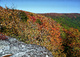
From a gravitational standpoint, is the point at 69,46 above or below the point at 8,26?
below

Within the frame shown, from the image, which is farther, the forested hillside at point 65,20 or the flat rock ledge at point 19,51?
the forested hillside at point 65,20

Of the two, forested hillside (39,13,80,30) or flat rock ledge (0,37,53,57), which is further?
forested hillside (39,13,80,30)

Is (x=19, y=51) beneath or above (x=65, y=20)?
above

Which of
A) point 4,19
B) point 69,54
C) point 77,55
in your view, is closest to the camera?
point 4,19

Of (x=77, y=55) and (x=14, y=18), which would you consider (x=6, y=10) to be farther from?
(x=77, y=55)

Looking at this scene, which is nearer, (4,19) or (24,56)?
(24,56)

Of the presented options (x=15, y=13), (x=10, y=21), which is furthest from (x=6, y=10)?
(x=10, y=21)

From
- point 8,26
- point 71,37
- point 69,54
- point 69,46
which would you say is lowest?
point 69,54

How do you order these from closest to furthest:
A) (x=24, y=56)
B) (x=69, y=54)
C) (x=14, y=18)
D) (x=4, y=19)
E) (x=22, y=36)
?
(x=24, y=56) < (x=22, y=36) < (x=4, y=19) < (x=14, y=18) < (x=69, y=54)

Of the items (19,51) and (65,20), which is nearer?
(19,51)

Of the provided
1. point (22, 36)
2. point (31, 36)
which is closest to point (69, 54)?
point (31, 36)
